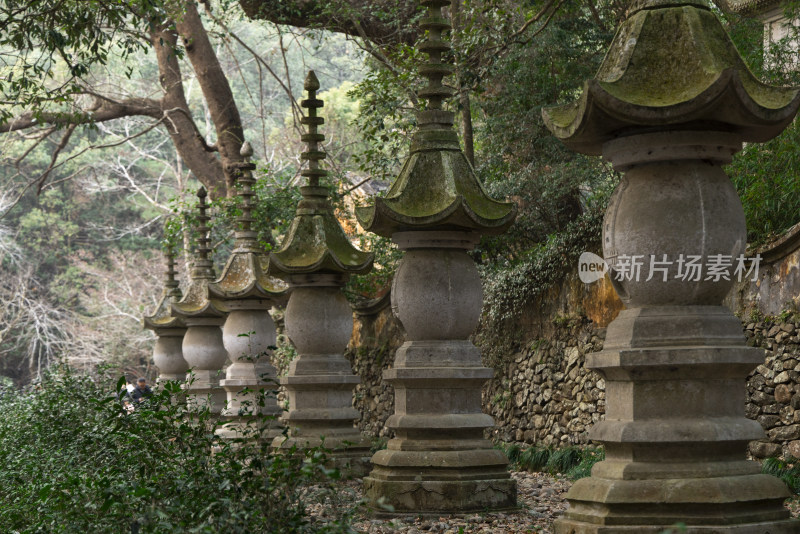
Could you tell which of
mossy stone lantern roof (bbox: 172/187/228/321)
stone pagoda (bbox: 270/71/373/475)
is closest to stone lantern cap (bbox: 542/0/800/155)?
stone pagoda (bbox: 270/71/373/475)

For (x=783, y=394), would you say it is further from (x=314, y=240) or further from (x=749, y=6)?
(x=749, y=6)

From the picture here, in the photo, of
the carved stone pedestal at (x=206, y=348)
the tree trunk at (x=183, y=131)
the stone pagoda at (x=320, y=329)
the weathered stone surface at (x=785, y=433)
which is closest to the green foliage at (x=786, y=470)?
the weathered stone surface at (x=785, y=433)

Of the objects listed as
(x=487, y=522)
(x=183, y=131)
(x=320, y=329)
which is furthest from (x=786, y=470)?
(x=183, y=131)

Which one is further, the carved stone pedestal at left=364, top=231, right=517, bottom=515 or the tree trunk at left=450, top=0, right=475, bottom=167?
the tree trunk at left=450, top=0, right=475, bottom=167

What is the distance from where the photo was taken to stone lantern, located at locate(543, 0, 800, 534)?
4.72m

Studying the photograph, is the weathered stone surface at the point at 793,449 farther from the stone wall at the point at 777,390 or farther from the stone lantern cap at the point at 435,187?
the stone lantern cap at the point at 435,187

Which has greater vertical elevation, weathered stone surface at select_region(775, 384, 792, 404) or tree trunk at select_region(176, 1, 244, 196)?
tree trunk at select_region(176, 1, 244, 196)

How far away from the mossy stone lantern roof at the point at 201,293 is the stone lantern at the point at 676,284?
356 inches

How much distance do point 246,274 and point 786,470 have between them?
6841 millimetres

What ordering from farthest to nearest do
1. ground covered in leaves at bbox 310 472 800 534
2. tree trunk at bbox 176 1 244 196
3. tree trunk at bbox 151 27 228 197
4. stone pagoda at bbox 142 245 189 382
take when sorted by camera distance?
tree trunk at bbox 151 27 228 197 < tree trunk at bbox 176 1 244 196 < stone pagoda at bbox 142 245 189 382 < ground covered in leaves at bbox 310 472 800 534

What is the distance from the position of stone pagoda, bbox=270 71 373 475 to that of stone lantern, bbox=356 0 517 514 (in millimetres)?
2177

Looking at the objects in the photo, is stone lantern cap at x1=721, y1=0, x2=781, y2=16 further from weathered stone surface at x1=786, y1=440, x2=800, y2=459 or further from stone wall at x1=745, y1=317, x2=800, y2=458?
weathered stone surface at x1=786, y1=440, x2=800, y2=459

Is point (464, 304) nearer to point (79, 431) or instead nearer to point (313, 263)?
point (313, 263)

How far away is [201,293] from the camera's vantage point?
14.6m
